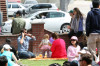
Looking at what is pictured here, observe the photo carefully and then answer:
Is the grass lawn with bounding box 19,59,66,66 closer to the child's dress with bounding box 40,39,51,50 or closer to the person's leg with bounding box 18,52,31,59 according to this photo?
the person's leg with bounding box 18,52,31,59

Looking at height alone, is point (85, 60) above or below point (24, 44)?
above

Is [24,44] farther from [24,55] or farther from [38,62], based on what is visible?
[38,62]

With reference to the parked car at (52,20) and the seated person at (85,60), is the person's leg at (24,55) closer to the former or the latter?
the seated person at (85,60)

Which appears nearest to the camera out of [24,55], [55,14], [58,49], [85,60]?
[85,60]

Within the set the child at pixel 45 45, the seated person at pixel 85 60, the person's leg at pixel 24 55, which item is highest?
the seated person at pixel 85 60

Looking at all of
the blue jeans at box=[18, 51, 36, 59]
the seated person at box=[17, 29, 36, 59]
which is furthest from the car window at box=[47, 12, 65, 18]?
the blue jeans at box=[18, 51, 36, 59]

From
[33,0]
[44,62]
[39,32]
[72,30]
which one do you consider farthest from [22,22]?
[33,0]

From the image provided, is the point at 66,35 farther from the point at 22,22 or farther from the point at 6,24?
the point at 6,24

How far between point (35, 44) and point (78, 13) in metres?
2.36

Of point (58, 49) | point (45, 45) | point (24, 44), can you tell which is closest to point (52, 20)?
point (45, 45)

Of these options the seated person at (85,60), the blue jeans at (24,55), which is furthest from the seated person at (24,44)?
the seated person at (85,60)

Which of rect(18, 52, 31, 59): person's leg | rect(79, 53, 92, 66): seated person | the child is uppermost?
rect(79, 53, 92, 66): seated person

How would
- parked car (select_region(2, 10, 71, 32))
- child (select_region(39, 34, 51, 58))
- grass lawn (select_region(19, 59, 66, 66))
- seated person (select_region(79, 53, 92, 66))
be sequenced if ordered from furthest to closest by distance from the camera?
parked car (select_region(2, 10, 71, 32)) < child (select_region(39, 34, 51, 58)) < grass lawn (select_region(19, 59, 66, 66)) < seated person (select_region(79, 53, 92, 66))

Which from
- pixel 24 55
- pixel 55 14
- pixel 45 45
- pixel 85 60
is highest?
pixel 85 60
